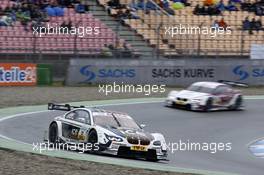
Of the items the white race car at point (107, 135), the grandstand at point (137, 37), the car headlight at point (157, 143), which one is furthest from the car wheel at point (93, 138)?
the grandstand at point (137, 37)

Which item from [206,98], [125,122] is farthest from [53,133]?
[206,98]

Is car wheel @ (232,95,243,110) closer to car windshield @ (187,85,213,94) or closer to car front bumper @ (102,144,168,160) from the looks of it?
car windshield @ (187,85,213,94)

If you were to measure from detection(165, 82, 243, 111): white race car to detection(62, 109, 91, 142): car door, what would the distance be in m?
9.57

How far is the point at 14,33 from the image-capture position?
109 ft

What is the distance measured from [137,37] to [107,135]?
21073mm

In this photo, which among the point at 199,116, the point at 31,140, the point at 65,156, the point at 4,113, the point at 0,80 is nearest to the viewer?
the point at 65,156

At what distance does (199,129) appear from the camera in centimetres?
2266

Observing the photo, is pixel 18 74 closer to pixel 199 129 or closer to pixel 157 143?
pixel 199 129

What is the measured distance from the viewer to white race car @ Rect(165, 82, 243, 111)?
26531 millimetres

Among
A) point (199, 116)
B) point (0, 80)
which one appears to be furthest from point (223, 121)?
point (0, 80)

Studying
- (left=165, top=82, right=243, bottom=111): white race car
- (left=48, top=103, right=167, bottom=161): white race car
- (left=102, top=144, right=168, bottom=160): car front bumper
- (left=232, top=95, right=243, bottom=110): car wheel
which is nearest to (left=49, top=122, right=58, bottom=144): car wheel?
(left=48, top=103, right=167, bottom=161): white race car

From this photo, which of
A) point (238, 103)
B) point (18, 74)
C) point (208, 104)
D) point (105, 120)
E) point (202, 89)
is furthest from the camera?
point (18, 74)

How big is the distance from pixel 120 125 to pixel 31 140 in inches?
114

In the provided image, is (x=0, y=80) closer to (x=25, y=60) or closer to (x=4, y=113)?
(x=25, y=60)
